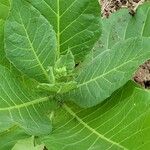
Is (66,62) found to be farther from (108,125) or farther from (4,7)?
(4,7)

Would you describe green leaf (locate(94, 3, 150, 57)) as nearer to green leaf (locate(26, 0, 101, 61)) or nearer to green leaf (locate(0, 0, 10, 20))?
green leaf (locate(26, 0, 101, 61))

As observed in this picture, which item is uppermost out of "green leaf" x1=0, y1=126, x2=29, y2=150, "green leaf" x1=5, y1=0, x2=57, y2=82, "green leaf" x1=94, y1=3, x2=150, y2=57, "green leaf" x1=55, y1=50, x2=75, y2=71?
"green leaf" x1=94, y1=3, x2=150, y2=57

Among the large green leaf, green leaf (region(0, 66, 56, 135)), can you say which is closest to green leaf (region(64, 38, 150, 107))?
green leaf (region(0, 66, 56, 135))

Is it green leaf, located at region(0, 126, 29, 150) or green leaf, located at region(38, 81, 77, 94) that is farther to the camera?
green leaf, located at region(0, 126, 29, 150)

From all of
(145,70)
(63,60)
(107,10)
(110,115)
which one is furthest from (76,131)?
(107,10)

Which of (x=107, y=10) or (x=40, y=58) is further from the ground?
(x=107, y=10)

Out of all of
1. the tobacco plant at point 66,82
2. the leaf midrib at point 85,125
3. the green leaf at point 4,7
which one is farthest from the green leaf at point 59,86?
the green leaf at point 4,7

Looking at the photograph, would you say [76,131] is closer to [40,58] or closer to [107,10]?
[40,58]
